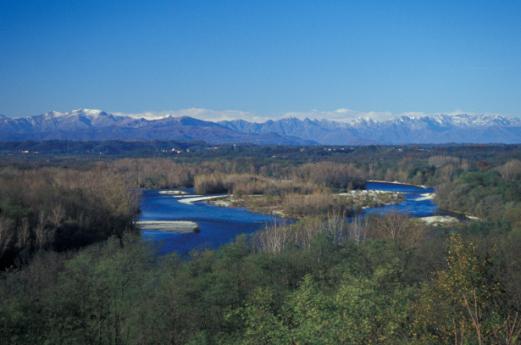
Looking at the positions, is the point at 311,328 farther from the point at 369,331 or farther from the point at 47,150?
the point at 47,150

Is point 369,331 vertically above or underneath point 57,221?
above

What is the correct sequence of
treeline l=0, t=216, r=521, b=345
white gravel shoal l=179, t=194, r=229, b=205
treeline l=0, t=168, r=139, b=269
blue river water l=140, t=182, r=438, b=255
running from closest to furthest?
treeline l=0, t=216, r=521, b=345, treeline l=0, t=168, r=139, b=269, blue river water l=140, t=182, r=438, b=255, white gravel shoal l=179, t=194, r=229, b=205

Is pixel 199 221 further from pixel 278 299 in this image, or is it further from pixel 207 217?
pixel 278 299

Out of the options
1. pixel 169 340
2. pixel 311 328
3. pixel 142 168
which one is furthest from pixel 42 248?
pixel 142 168

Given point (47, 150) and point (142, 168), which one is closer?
point (142, 168)

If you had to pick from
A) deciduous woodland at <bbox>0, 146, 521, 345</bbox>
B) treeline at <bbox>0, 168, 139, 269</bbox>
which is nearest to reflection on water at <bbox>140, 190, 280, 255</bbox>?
treeline at <bbox>0, 168, 139, 269</bbox>

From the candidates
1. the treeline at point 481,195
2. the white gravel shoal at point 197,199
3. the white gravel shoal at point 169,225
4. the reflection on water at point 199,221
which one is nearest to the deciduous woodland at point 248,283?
the white gravel shoal at point 169,225

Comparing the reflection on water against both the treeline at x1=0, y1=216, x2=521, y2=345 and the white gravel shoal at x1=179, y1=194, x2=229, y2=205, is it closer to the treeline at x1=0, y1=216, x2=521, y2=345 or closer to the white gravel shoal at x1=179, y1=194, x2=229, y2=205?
the white gravel shoal at x1=179, y1=194, x2=229, y2=205

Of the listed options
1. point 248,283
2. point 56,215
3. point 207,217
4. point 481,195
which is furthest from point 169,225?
point 481,195
